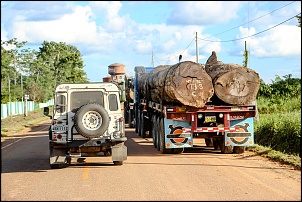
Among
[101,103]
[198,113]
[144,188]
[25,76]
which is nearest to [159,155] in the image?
[198,113]

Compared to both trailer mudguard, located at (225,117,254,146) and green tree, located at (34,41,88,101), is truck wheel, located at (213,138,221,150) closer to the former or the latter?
trailer mudguard, located at (225,117,254,146)

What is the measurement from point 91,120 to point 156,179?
9.45 feet

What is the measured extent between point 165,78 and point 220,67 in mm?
1902

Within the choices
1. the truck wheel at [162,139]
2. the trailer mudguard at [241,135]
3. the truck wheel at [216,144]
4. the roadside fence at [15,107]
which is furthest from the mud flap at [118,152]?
the roadside fence at [15,107]

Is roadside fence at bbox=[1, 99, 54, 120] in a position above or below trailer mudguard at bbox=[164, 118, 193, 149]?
above

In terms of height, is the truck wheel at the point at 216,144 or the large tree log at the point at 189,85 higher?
the large tree log at the point at 189,85

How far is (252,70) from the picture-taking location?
1702cm

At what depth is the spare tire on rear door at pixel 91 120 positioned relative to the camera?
14062 mm

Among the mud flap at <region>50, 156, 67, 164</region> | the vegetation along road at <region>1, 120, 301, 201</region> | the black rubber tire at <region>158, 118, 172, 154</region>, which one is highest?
the black rubber tire at <region>158, 118, 172, 154</region>

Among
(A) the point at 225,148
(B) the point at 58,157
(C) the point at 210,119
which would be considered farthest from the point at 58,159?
(A) the point at 225,148

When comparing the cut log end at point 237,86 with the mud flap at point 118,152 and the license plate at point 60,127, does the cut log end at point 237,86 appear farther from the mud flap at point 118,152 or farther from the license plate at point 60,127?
the license plate at point 60,127

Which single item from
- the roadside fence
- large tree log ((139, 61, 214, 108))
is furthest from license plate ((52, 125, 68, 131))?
the roadside fence

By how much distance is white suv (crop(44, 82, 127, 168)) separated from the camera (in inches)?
556

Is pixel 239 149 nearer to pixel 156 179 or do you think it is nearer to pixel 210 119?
pixel 210 119
